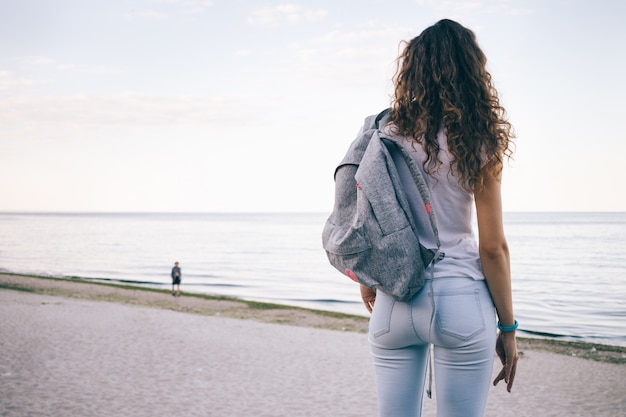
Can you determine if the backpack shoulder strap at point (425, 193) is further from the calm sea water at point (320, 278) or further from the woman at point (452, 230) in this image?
the calm sea water at point (320, 278)

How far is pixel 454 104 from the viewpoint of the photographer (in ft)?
5.38

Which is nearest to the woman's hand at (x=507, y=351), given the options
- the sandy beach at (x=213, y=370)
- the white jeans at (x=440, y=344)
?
the white jeans at (x=440, y=344)

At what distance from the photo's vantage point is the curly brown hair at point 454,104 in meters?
1.59

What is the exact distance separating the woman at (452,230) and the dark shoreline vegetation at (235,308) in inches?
415

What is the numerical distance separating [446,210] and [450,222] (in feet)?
0.13

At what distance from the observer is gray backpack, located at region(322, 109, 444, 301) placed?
1.56 m

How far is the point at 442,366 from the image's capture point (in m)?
1.63

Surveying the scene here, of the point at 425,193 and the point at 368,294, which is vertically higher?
the point at 425,193

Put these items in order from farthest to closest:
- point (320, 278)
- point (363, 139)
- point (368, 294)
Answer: point (320, 278) → point (368, 294) → point (363, 139)

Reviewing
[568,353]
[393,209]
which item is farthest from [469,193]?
[568,353]

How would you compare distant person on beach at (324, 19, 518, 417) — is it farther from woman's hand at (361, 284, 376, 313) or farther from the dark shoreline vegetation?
the dark shoreline vegetation

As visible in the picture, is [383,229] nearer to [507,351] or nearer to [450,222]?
[450,222]

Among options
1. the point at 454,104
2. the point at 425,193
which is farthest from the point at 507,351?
the point at 454,104

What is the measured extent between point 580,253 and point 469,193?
47786mm
